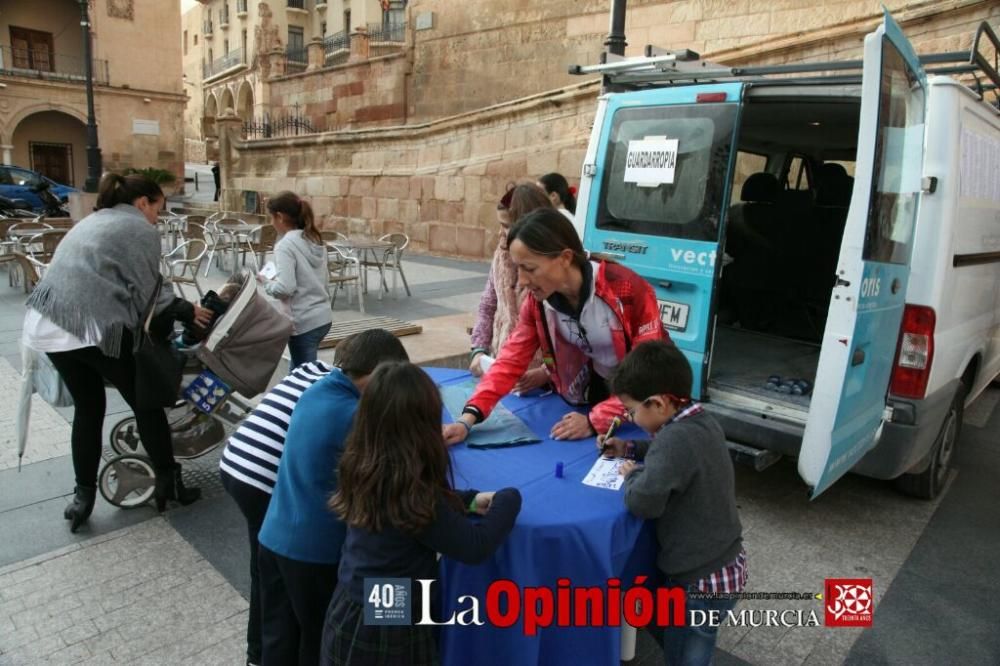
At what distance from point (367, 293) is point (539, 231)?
7532mm

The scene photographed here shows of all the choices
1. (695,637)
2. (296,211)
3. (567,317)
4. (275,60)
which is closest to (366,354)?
(567,317)

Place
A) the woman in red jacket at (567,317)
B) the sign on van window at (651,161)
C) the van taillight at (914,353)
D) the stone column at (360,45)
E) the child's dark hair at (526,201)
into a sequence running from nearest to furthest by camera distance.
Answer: the woman in red jacket at (567,317), the van taillight at (914,353), the child's dark hair at (526,201), the sign on van window at (651,161), the stone column at (360,45)

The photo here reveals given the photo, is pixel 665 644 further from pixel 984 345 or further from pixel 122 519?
pixel 984 345

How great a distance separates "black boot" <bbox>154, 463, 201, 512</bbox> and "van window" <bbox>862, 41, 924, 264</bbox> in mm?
3443

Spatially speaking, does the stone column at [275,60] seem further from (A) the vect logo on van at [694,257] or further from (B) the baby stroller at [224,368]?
(A) the vect logo on van at [694,257]

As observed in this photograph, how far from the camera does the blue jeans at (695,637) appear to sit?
2.06m

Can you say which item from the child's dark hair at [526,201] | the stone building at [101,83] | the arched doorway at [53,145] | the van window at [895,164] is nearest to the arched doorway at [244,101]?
the stone building at [101,83]

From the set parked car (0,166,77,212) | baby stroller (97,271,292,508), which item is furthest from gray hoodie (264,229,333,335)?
parked car (0,166,77,212)

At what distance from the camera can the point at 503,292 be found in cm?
373

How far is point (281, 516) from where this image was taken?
78.3 inches

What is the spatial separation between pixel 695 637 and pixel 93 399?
2.90 metres

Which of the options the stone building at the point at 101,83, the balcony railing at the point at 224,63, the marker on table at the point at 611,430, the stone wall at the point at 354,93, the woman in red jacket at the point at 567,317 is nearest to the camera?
the marker on table at the point at 611,430

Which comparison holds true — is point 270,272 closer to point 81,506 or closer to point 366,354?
point 81,506

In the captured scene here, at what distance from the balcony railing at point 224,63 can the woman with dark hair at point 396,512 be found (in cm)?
5992
